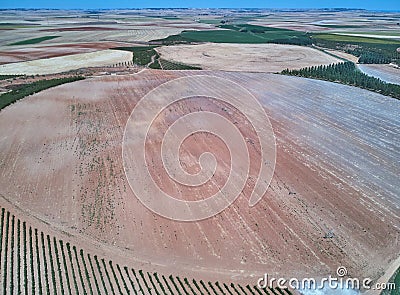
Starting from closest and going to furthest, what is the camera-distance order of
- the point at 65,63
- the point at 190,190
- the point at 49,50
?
the point at 190,190, the point at 65,63, the point at 49,50

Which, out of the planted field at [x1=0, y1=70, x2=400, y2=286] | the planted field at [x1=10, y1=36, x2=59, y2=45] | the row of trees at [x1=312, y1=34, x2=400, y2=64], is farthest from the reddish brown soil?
the row of trees at [x1=312, y1=34, x2=400, y2=64]

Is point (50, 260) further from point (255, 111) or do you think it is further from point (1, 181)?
point (255, 111)

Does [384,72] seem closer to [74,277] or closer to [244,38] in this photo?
[244,38]

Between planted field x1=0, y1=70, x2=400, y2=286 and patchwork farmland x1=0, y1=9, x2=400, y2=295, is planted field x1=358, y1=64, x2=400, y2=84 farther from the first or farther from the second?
planted field x1=0, y1=70, x2=400, y2=286

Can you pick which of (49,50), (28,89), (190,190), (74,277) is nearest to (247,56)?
(49,50)

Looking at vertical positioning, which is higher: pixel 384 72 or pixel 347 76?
pixel 347 76

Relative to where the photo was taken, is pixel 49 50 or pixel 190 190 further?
pixel 49 50

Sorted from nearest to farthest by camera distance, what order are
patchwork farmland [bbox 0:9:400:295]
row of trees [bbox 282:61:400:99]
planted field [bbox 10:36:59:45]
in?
patchwork farmland [bbox 0:9:400:295] < row of trees [bbox 282:61:400:99] < planted field [bbox 10:36:59:45]
